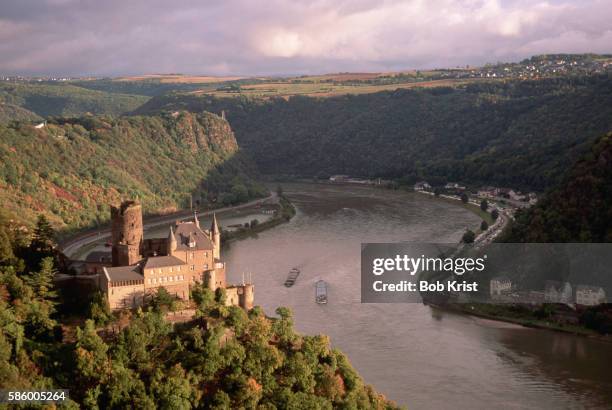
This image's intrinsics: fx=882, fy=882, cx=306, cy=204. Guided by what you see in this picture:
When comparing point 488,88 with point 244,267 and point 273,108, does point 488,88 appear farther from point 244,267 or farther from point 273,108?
point 244,267

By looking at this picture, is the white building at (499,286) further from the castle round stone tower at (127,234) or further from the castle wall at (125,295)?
the castle wall at (125,295)

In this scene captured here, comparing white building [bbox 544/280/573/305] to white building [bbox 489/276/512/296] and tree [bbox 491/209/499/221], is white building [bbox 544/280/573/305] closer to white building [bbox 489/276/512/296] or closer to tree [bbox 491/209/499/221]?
white building [bbox 489/276/512/296]

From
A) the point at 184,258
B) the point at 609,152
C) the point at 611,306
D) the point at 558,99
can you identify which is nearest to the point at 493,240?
the point at 609,152

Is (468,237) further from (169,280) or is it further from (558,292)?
(169,280)

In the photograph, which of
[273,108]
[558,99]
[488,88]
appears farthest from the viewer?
[273,108]

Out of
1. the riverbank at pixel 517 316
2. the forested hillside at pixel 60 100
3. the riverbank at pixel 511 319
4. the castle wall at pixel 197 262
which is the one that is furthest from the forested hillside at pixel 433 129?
the castle wall at pixel 197 262
